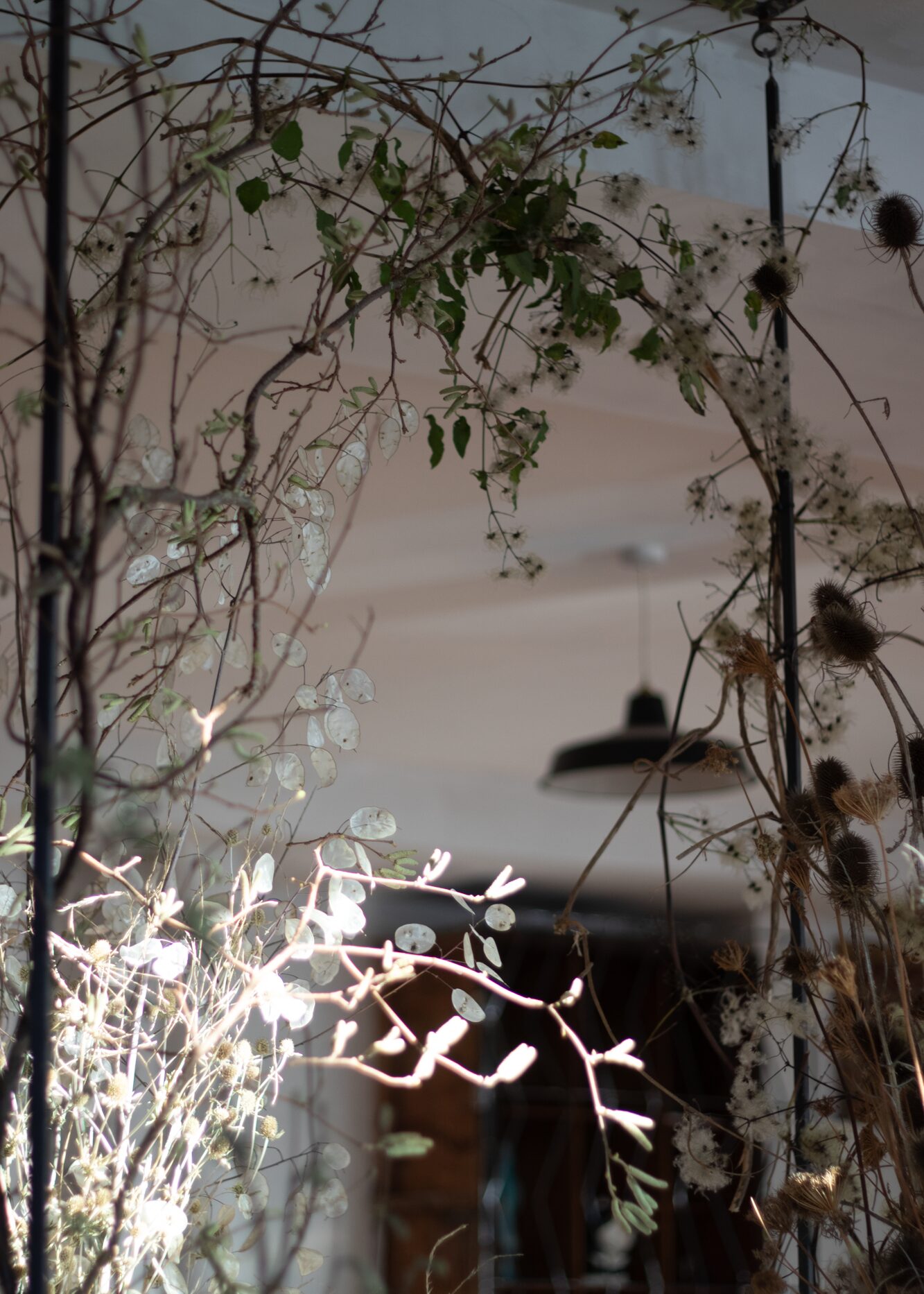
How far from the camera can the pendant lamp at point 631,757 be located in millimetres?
2391

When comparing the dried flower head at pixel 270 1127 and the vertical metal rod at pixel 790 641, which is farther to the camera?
the vertical metal rod at pixel 790 641

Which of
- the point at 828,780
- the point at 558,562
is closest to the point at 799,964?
the point at 828,780

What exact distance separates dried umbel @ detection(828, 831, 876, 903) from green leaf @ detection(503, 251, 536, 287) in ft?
1.58

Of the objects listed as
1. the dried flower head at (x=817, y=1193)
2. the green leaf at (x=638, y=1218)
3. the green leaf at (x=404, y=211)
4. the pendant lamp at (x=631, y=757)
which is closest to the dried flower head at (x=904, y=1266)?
the dried flower head at (x=817, y=1193)

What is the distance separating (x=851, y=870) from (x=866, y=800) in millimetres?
71

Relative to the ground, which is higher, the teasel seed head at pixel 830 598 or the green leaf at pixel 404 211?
the green leaf at pixel 404 211

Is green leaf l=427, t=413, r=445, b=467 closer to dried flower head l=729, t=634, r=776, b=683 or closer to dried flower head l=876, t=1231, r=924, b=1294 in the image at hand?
dried flower head l=729, t=634, r=776, b=683

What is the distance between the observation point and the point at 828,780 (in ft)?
3.42

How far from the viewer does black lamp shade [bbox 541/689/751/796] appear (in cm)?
239

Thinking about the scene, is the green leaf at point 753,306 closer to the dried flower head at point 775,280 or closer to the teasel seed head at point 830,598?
the dried flower head at point 775,280

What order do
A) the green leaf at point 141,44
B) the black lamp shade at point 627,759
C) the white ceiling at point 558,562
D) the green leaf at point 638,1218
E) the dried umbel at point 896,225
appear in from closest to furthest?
the green leaf at point 141,44 → the green leaf at point 638,1218 → the dried umbel at point 896,225 → the white ceiling at point 558,562 → the black lamp shade at point 627,759

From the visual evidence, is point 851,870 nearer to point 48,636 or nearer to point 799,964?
point 799,964

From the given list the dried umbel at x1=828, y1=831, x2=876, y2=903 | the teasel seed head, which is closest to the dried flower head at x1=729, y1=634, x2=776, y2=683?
the teasel seed head

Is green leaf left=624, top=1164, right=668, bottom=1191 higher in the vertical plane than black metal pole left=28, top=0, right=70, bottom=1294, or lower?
lower
